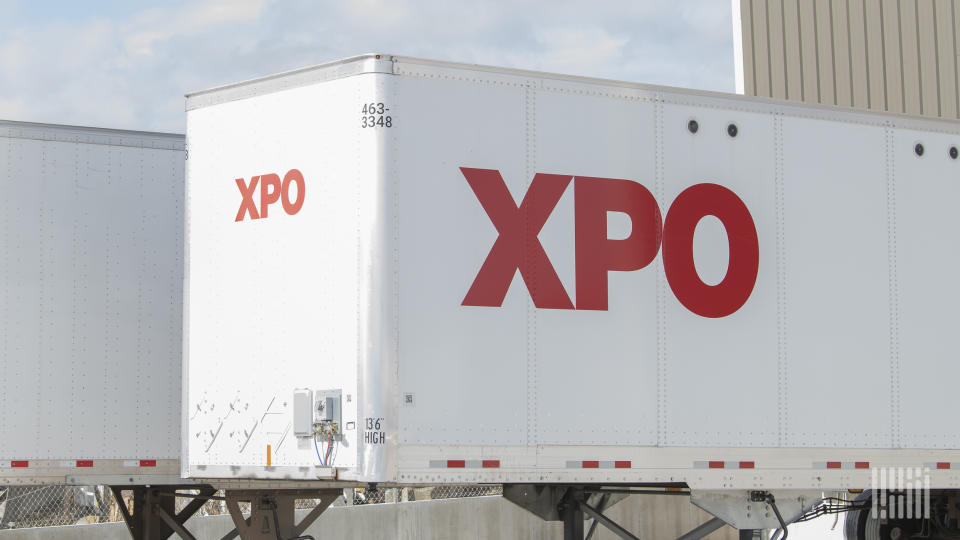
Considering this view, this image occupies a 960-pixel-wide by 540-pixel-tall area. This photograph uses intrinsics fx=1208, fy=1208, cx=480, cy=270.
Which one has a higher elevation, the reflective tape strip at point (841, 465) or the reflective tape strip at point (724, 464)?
the reflective tape strip at point (724, 464)

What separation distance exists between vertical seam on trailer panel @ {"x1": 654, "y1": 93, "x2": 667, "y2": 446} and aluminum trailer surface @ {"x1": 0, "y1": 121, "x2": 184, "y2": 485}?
4.48 m

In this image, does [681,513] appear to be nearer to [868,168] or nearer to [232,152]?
[868,168]

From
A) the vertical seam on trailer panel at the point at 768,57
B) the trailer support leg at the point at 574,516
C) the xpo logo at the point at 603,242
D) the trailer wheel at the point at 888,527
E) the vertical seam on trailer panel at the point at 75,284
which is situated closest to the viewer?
the xpo logo at the point at 603,242

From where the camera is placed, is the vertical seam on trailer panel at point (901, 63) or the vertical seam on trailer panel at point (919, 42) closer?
the vertical seam on trailer panel at point (901, 63)

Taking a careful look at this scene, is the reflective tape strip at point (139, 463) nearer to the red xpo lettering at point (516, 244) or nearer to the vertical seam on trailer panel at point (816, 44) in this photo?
the red xpo lettering at point (516, 244)

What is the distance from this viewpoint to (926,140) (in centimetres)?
955

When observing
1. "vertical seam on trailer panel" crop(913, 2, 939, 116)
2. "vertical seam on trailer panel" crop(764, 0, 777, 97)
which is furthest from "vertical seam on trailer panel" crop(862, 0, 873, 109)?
"vertical seam on trailer panel" crop(764, 0, 777, 97)

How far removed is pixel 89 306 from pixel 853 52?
36.2ft

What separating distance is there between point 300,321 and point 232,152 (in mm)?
1432

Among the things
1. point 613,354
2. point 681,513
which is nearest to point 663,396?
point 613,354

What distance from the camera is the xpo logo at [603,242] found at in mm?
8000

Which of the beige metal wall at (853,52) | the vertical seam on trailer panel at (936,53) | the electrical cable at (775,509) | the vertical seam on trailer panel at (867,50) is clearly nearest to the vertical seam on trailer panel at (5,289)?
the electrical cable at (775,509)

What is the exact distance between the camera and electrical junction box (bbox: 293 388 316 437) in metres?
7.85

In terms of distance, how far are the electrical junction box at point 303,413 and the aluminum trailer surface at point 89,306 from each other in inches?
117
